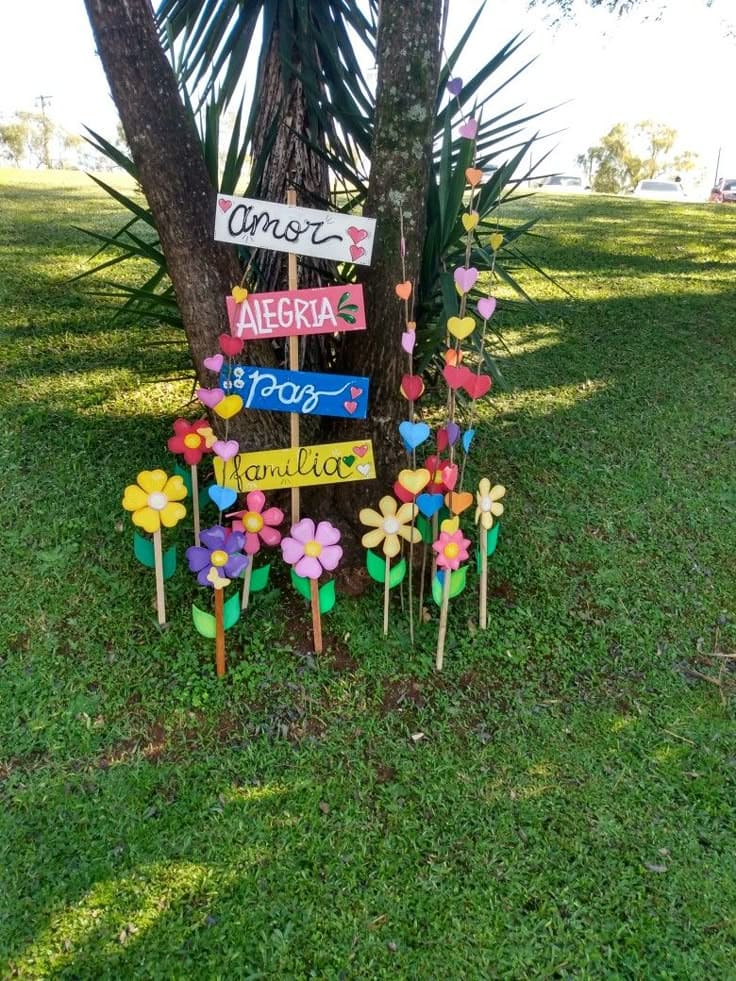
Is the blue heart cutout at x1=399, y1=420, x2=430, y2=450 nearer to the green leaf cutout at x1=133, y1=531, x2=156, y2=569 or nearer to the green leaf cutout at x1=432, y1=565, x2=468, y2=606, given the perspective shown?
the green leaf cutout at x1=432, y1=565, x2=468, y2=606

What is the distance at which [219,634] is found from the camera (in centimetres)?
243

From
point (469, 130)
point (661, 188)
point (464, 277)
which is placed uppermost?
point (661, 188)

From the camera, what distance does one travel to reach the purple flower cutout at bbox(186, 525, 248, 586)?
2.36 m

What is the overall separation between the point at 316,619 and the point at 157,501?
71cm

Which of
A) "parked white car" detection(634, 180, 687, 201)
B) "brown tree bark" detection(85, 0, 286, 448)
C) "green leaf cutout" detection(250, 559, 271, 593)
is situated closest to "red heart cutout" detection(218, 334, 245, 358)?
"brown tree bark" detection(85, 0, 286, 448)

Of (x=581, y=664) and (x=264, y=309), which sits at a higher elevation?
(x=264, y=309)

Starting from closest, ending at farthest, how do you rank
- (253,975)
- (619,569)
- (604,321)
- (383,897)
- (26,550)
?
(253,975)
(383,897)
(26,550)
(619,569)
(604,321)

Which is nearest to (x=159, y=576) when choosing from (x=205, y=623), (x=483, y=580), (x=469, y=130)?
(x=205, y=623)

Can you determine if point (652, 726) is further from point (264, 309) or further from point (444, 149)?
point (444, 149)

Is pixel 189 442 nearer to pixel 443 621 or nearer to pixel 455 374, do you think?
pixel 455 374

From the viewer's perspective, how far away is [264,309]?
2.36 metres

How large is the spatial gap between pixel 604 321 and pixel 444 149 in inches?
129

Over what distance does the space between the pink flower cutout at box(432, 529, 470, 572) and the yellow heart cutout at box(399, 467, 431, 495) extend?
187 millimetres

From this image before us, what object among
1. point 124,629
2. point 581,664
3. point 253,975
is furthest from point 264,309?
point 253,975
